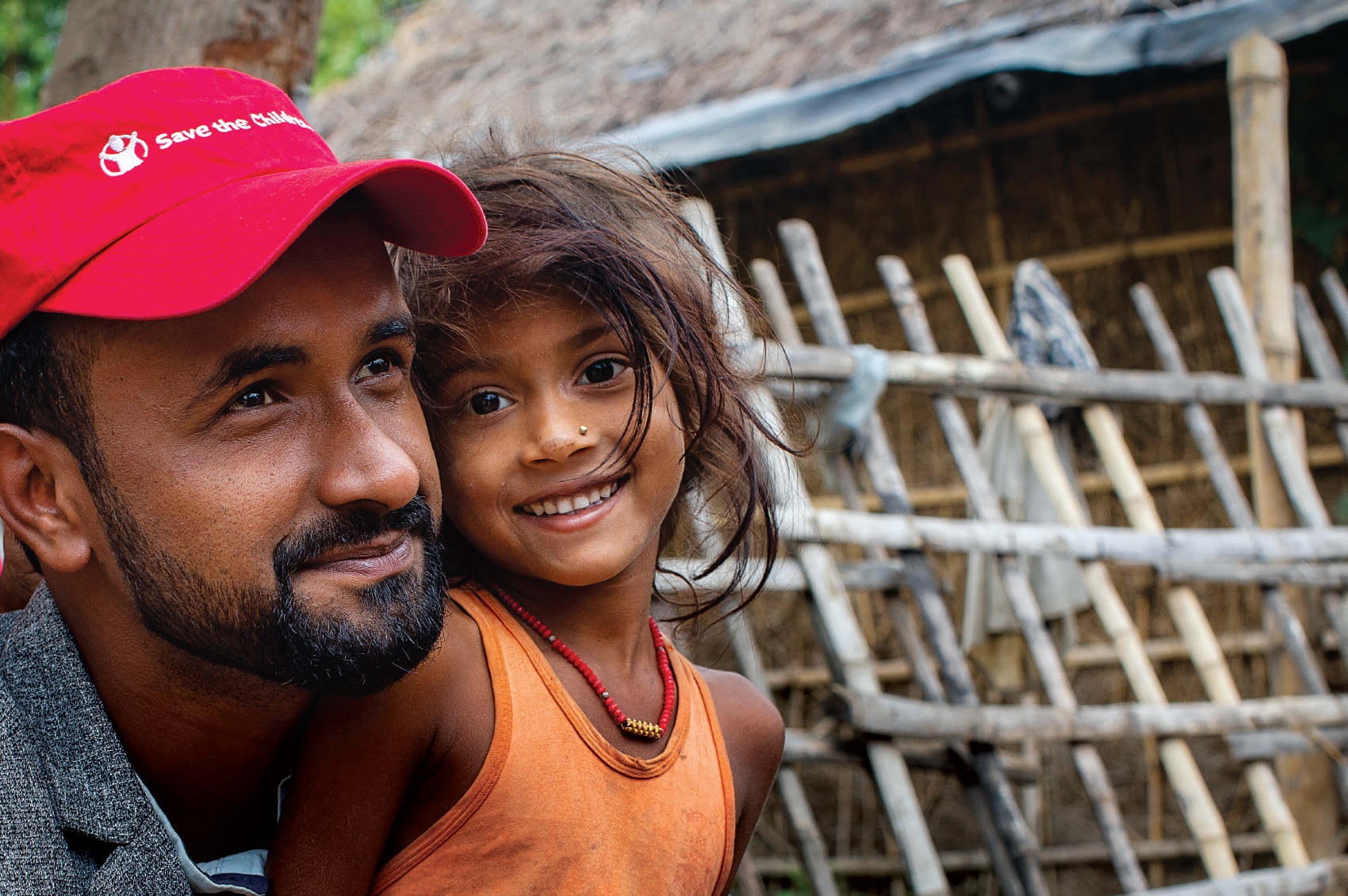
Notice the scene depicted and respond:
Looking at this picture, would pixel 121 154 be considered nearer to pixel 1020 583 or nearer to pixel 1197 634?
pixel 1020 583

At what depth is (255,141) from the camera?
1263 mm

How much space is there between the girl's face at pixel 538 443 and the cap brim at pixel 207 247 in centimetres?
31

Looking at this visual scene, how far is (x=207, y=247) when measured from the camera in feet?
3.69

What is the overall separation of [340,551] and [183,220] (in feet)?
1.21

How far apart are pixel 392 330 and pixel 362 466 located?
7.2 inches

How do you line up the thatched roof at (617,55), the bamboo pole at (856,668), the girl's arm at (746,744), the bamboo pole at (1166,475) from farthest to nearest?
the thatched roof at (617,55), the bamboo pole at (1166,475), the bamboo pole at (856,668), the girl's arm at (746,744)

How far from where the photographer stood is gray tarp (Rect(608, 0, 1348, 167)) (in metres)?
4.36

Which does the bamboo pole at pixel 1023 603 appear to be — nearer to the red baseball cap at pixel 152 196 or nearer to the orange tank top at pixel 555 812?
the orange tank top at pixel 555 812

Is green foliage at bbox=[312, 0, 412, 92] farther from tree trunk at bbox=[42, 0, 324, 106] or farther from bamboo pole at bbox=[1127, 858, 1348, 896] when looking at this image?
bamboo pole at bbox=[1127, 858, 1348, 896]

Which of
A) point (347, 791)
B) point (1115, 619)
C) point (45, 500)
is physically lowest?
point (347, 791)

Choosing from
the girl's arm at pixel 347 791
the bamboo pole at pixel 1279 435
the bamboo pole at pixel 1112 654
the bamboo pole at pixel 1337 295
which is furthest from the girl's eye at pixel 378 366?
the bamboo pole at pixel 1337 295

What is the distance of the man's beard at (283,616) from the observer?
3.81 ft

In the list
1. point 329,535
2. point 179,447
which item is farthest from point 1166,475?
point 179,447

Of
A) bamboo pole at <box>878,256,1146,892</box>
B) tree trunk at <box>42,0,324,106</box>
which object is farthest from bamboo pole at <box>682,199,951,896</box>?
tree trunk at <box>42,0,324,106</box>
